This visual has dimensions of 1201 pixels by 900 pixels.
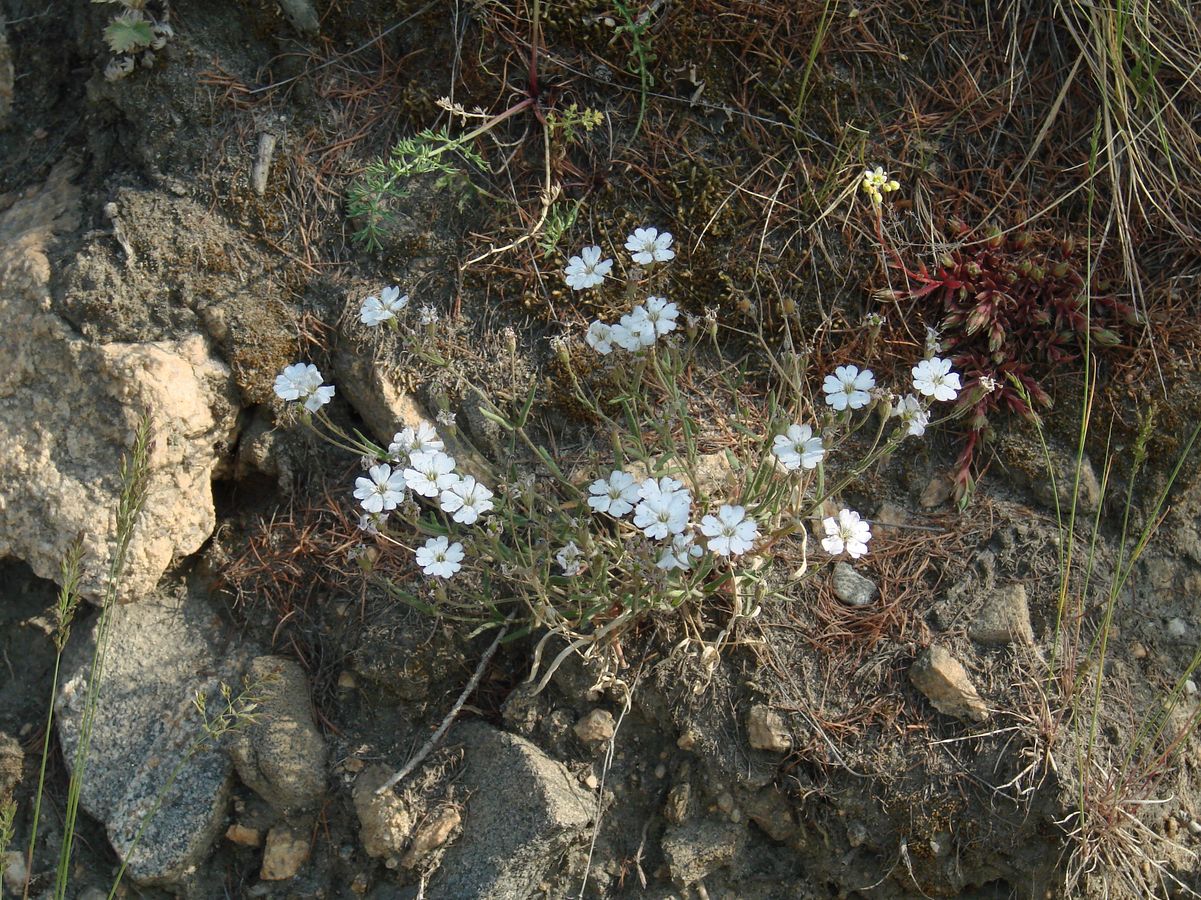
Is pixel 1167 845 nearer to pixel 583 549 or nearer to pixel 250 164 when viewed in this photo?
pixel 583 549

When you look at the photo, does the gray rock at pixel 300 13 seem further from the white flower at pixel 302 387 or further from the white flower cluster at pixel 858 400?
the white flower cluster at pixel 858 400

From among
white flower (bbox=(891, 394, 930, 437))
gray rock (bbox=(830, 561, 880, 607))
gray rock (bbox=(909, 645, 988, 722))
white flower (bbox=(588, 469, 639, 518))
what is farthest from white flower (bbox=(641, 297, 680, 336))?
gray rock (bbox=(909, 645, 988, 722))

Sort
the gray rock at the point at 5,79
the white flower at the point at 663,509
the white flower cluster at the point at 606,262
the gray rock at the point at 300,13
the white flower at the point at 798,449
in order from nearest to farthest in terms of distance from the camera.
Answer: the white flower at the point at 663,509
the white flower at the point at 798,449
the white flower cluster at the point at 606,262
the gray rock at the point at 300,13
the gray rock at the point at 5,79

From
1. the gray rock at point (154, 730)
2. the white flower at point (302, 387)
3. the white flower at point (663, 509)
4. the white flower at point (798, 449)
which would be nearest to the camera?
the white flower at point (663, 509)

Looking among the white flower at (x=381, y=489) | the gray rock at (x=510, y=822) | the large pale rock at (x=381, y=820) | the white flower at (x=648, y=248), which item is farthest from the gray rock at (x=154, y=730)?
the white flower at (x=648, y=248)

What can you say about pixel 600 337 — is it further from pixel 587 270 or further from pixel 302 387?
pixel 302 387

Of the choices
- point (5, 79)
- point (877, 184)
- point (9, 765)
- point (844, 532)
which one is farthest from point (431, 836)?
point (5, 79)

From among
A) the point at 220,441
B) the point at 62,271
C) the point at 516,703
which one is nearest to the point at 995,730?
the point at 516,703
